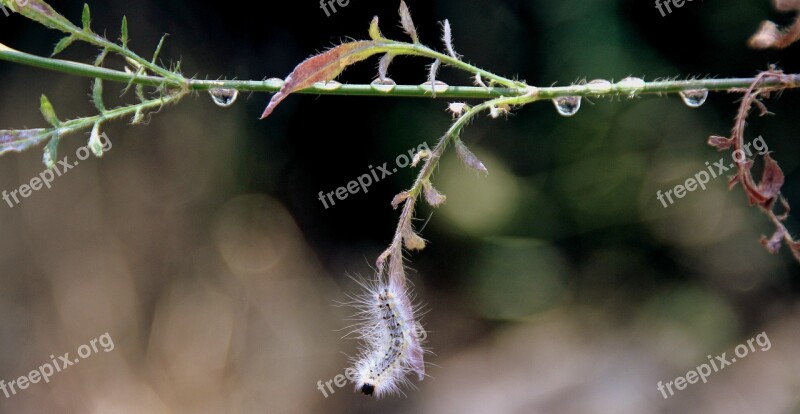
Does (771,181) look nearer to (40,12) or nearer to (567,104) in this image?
(567,104)

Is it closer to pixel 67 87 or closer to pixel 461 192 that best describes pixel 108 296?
pixel 67 87

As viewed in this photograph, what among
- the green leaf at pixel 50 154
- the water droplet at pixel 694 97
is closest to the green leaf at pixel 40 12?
the green leaf at pixel 50 154

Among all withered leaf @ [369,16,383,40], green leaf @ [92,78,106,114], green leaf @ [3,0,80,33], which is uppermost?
green leaf @ [3,0,80,33]

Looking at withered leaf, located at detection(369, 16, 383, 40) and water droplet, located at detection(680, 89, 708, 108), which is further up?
withered leaf, located at detection(369, 16, 383, 40)

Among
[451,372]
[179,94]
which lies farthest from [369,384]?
[451,372]

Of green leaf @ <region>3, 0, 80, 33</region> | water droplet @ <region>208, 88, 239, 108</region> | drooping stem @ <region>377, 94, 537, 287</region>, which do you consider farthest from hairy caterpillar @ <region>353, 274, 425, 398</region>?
green leaf @ <region>3, 0, 80, 33</region>

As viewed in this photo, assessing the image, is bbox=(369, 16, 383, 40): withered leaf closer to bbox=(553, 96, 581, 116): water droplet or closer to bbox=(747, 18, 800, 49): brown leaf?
bbox=(553, 96, 581, 116): water droplet

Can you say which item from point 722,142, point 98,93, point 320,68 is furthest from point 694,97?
point 98,93

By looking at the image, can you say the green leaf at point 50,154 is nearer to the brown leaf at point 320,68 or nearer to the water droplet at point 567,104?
the brown leaf at point 320,68
